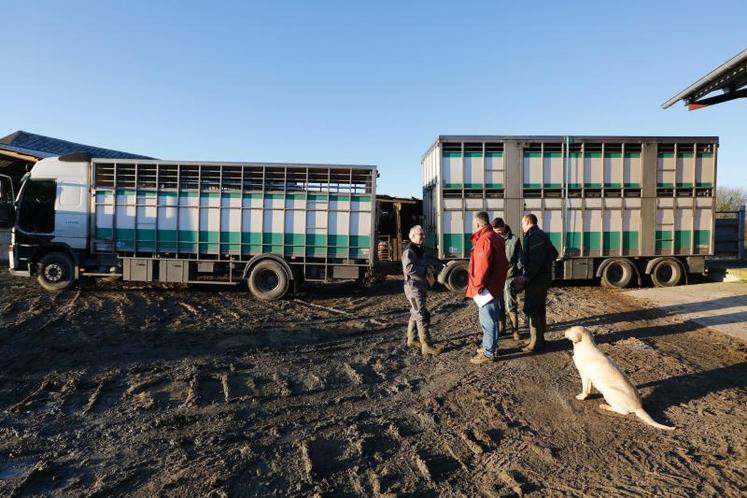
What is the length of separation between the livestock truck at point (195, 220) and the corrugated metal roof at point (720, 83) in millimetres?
6328

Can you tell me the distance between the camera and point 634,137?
10594 mm

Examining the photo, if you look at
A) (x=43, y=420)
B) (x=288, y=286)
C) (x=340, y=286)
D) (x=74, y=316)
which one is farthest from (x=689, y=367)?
(x=74, y=316)

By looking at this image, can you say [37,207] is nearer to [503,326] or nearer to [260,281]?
[260,281]

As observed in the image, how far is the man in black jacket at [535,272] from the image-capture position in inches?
209

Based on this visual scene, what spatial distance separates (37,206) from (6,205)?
756mm

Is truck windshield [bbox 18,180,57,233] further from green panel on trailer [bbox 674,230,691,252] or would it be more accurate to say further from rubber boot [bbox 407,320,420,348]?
green panel on trailer [bbox 674,230,691,252]

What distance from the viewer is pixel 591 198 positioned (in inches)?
421

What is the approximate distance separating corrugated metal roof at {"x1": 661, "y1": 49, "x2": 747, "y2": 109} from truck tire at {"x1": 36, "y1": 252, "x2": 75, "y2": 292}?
12955 millimetres

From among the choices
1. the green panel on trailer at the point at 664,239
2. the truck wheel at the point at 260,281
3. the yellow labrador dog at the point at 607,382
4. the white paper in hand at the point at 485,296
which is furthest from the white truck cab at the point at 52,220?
the green panel on trailer at the point at 664,239

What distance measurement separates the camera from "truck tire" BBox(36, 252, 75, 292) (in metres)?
9.78

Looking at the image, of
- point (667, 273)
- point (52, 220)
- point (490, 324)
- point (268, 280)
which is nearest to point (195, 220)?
point (268, 280)

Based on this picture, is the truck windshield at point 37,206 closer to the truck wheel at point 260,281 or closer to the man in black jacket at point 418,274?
the truck wheel at point 260,281

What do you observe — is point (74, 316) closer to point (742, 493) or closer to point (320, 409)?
point (320, 409)

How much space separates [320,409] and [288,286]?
6066 mm
